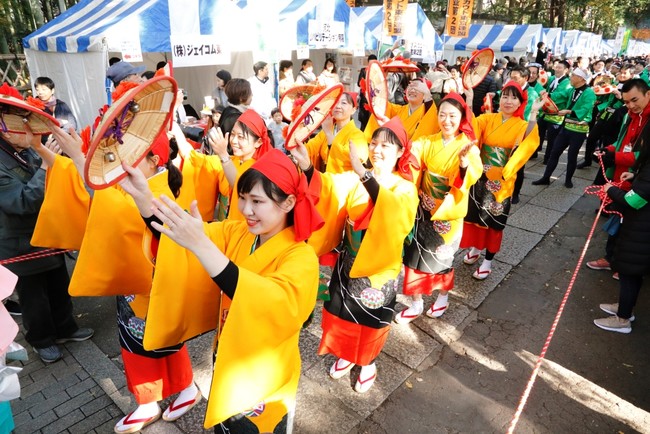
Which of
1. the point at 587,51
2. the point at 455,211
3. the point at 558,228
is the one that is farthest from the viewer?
the point at 587,51

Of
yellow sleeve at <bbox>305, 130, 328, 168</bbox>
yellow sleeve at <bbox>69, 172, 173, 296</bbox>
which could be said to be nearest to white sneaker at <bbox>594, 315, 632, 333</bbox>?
yellow sleeve at <bbox>305, 130, 328, 168</bbox>

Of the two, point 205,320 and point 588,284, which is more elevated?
point 205,320

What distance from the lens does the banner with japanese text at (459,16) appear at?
12.5 meters

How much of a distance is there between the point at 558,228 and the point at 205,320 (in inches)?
219

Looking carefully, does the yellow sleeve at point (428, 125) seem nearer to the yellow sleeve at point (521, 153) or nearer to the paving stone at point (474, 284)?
the yellow sleeve at point (521, 153)

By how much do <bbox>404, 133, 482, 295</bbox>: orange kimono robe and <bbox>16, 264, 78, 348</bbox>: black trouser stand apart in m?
2.83

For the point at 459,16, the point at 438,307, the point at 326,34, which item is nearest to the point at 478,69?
the point at 438,307

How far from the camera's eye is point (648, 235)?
3281 mm

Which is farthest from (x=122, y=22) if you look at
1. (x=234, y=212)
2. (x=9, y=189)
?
(x=234, y=212)

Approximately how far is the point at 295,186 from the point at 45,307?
2554 millimetres

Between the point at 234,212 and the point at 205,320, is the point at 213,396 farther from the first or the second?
the point at 234,212

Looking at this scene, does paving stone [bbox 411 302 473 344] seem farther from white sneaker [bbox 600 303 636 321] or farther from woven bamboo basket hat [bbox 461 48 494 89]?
woven bamboo basket hat [bbox 461 48 494 89]

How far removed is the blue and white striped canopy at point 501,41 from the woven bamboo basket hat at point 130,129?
18.4 meters

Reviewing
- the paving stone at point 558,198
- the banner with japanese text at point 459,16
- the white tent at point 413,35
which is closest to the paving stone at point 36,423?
the paving stone at point 558,198
